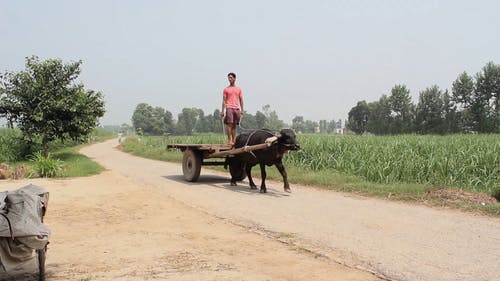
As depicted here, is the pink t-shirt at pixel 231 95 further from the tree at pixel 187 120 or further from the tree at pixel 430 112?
the tree at pixel 187 120

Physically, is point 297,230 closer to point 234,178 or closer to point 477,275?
point 477,275

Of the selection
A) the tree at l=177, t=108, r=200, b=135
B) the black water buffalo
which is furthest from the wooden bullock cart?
the tree at l=177, t=108, r=200, b=135

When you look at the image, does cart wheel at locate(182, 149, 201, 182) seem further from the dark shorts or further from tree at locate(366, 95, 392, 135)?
tree at locate(366, 95, 392, 135)

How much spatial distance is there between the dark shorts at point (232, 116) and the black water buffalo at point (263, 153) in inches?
40.0

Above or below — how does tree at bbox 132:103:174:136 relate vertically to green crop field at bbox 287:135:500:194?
above

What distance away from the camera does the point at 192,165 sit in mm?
12625

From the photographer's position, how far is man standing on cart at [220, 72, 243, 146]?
1217 cm

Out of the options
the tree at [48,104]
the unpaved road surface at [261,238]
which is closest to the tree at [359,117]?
the tree at [48,104]

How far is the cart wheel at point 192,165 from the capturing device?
41.2 feet

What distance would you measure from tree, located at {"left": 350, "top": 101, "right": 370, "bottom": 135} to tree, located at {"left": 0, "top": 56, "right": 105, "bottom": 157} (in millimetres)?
62477

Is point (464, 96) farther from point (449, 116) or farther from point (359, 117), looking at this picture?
point (359, 117)

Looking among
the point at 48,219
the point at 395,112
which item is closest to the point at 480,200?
the point at 48,219

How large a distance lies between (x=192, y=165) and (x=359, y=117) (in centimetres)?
7023

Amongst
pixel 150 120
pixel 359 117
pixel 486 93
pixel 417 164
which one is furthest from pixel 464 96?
pixel 150 120
